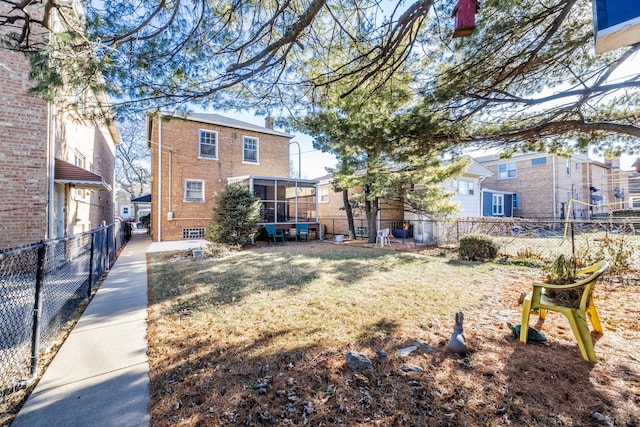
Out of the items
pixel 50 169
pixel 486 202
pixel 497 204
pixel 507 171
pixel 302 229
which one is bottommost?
pixel 302 229

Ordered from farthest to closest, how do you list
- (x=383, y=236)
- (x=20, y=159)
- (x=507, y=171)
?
(x=507, y=171) → (x=383, y=236) → (x=20, y=159)

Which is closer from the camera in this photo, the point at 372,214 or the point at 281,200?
the point at 372,214

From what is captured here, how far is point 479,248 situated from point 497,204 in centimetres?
1630

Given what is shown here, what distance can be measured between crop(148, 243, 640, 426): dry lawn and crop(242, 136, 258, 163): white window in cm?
1164

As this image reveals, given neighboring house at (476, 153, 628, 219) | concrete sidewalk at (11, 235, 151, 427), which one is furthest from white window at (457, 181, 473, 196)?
concrete sidewalk at (11, 235, 151, 427)

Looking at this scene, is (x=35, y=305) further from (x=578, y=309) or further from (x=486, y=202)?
(x=486, y=202)

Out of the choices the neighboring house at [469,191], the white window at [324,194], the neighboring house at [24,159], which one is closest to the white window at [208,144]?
the white window at [324,194]

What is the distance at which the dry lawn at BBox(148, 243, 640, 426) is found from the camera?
215 cm

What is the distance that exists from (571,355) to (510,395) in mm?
1245

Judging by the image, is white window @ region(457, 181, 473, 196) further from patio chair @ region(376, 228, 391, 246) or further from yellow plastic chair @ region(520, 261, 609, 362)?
yellow plastic chair @ region(520, 261, 609, 362)

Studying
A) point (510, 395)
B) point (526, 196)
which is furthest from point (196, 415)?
point (526, 196)

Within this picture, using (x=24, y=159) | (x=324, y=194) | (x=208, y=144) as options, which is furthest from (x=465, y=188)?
(x=24, y=159)

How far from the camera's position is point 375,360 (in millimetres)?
2873

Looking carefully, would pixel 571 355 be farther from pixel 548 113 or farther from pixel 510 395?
pixel 548 113
